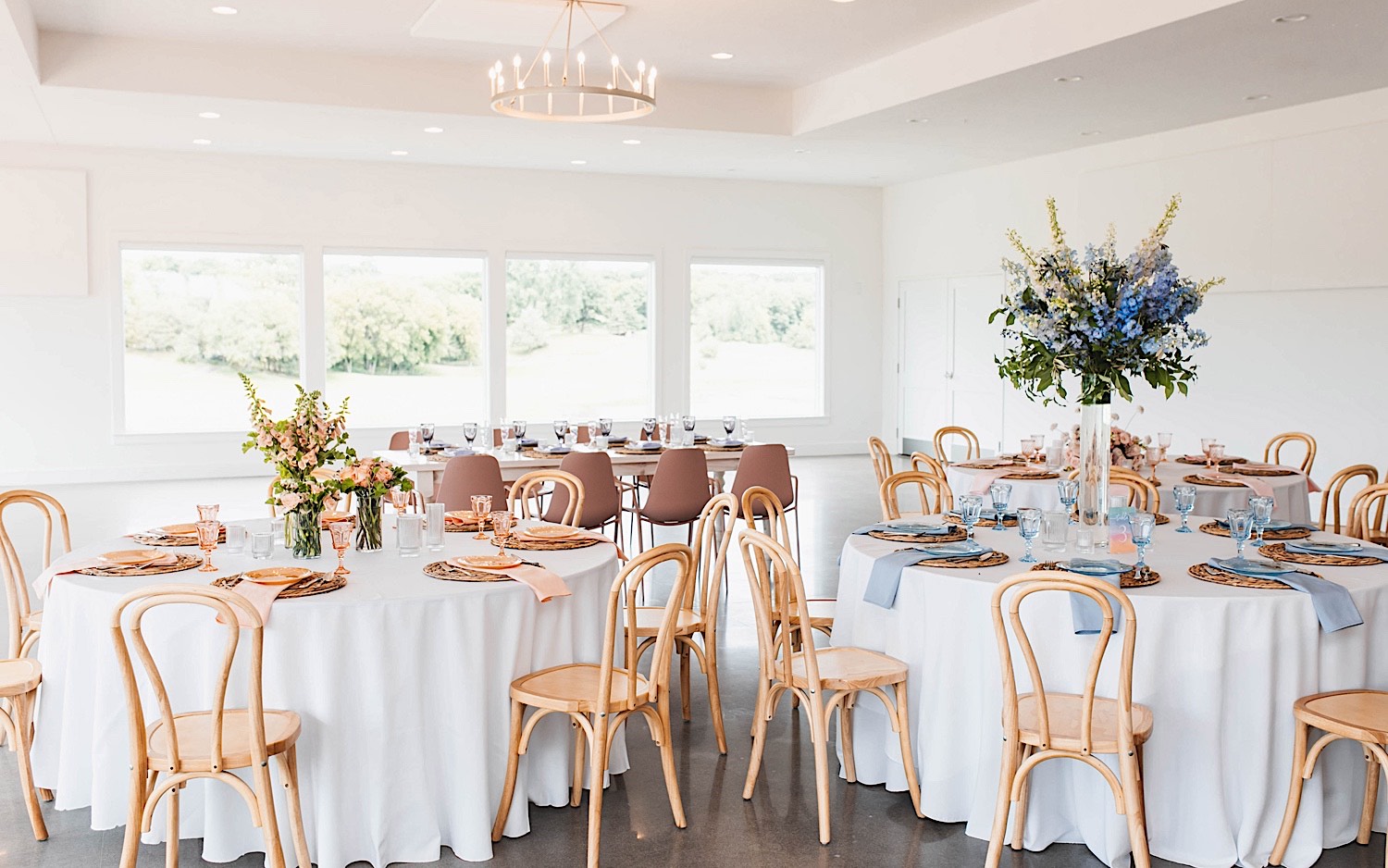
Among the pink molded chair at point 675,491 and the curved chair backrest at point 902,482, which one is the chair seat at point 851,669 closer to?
the curved chair backrest at point 902,482

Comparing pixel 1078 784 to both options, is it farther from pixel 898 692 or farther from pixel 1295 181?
pixel 1295 181

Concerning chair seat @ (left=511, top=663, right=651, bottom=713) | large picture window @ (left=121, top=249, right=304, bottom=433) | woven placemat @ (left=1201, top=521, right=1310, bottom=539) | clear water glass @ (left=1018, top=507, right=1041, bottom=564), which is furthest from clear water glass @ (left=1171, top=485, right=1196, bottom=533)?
large picture window @ (left=121, top=249, right=304, bottom=433)

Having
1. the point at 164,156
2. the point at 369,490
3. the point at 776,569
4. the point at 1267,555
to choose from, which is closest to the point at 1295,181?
the point at 1267,555

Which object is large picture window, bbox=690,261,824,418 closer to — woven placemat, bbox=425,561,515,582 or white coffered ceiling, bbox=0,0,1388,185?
white coffered ceiling, bbox=0,0,1388,185

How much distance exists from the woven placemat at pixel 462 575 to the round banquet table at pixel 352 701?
0.03 m

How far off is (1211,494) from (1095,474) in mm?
2297

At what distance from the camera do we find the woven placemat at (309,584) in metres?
3.52

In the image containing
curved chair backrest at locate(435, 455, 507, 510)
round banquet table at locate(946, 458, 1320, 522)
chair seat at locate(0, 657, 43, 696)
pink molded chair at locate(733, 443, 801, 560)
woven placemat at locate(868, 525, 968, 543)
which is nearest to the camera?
chair seat at locate(0, 657, 43, 696)

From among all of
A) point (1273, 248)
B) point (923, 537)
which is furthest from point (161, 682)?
point (1273, 248)

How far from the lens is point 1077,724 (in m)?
3.41

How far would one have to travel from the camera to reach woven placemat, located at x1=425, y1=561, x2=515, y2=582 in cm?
372

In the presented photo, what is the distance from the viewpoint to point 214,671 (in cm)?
345

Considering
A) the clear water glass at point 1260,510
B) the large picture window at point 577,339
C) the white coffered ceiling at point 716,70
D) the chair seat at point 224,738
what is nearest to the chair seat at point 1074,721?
the clear water glass at point 1260,510

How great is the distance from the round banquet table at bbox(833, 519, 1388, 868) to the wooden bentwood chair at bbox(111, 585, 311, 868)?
6.36ft
